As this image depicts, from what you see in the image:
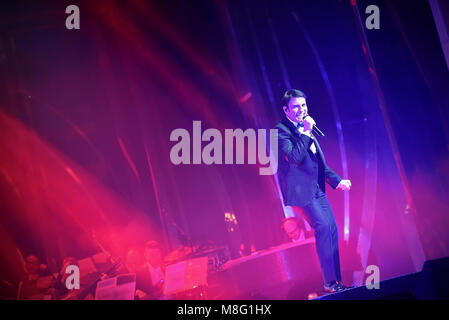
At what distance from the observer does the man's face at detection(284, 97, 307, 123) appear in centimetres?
286

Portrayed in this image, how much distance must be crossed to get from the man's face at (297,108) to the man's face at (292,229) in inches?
82.3

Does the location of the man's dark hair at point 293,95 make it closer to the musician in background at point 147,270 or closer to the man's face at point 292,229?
the man's face at point 292,229

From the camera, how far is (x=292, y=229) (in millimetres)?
4574

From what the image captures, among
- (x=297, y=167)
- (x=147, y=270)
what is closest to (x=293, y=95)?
(x=297, y=167)

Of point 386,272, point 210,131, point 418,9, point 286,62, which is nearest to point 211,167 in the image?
point 210,131

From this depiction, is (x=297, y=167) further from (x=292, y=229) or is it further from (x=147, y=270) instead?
(x=147, y=270)

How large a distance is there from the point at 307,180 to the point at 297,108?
2.10ft
